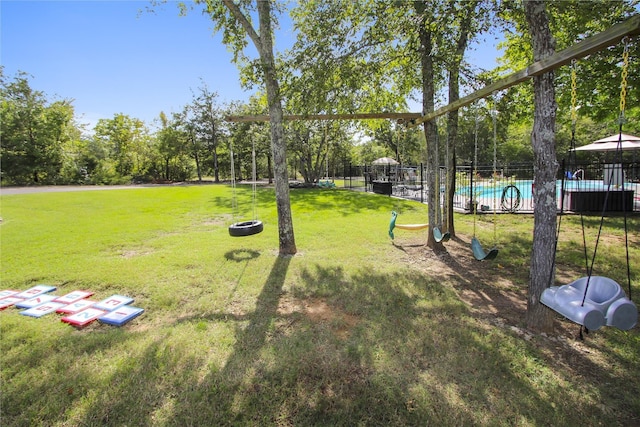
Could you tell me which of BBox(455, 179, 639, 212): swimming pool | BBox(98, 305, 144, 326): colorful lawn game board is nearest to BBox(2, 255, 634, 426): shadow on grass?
BBox(98, 305, 144, 326): colorful lawn game board

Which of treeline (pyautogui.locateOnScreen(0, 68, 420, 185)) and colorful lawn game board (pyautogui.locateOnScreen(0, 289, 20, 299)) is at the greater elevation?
treeline (pyautogui.locateOnScreen(0, 68, 420, 185))

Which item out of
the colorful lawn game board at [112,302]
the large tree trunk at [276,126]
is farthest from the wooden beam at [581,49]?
the colorful lawn game board at [112,302]

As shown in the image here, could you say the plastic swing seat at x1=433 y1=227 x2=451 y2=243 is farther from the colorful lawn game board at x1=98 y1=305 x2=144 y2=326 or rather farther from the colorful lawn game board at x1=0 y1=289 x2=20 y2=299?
the colorful lawn game board at x1=0 y1=289 x2=20 y2=299

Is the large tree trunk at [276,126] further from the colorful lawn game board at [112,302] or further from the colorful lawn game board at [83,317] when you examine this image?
the colorful lawn game board at [83,317]

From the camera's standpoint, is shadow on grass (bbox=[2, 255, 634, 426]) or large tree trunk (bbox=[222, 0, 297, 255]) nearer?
shadow on grass (bbox=[2, 255, 634, 426])

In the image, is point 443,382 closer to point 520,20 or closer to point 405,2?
point 405,2

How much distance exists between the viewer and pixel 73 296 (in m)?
4.26

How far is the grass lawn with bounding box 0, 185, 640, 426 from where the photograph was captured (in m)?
2.26

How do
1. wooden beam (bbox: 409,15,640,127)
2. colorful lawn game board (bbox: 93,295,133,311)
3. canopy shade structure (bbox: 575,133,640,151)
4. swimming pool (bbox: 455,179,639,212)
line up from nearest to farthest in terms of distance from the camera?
wooden beam (bbox: 409,15,640,127), colorful lawn game board (bbox: 93,295,133,311), canopy shade structure (bbox: 575,133,640,151), swimming pool (bbox: 455,179,639,212)

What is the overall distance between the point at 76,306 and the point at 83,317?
44 cm

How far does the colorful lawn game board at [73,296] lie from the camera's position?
4.12m

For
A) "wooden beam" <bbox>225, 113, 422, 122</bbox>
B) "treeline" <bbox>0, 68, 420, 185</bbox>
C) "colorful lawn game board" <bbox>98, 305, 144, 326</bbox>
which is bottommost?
"colorful lawn game board" <bbox>98, 305, 144, 326</bbox>

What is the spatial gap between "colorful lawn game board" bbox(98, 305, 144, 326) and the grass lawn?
0.31 feet

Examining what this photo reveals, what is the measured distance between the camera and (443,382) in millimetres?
2488
